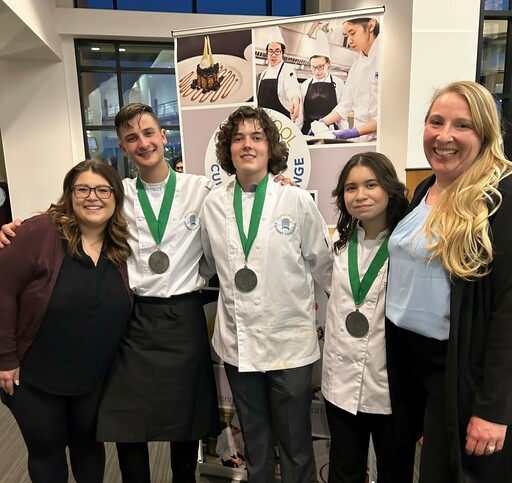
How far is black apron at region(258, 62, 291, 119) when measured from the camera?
6.79 feet

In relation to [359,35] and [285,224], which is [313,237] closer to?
[285,224]

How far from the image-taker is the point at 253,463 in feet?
5.65

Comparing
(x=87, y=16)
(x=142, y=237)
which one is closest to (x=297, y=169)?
(x=142, y=237)

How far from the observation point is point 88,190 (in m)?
1.53

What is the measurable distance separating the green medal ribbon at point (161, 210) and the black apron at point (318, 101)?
78 centimetres

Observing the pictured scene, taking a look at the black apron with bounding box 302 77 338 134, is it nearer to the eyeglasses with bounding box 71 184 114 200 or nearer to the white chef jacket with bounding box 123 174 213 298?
the white chef jacket with bounding box 123 174 213 298

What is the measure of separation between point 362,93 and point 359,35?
0.27 metres

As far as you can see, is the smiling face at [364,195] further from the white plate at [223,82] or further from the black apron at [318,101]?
the white plate at [223,82]

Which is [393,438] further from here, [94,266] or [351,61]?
[351,61]

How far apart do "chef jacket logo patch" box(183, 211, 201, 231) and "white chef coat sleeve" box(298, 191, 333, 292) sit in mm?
448

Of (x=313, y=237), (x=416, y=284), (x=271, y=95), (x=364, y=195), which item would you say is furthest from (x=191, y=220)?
(x=416, y=284)

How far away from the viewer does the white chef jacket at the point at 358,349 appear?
1.44m

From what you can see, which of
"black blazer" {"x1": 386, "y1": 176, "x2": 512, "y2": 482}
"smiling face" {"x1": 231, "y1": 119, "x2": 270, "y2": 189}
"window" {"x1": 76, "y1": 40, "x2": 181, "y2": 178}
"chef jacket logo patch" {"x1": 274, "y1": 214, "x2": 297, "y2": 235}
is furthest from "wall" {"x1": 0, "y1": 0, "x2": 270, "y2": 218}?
"black blazer" {"x1": 386, "y1": 176, "x2": 512, "y2": 482}

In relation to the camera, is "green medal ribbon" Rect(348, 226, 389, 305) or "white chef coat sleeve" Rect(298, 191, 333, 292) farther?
"white chef coat sleeve" Rect(298, 191, 333, 292)
